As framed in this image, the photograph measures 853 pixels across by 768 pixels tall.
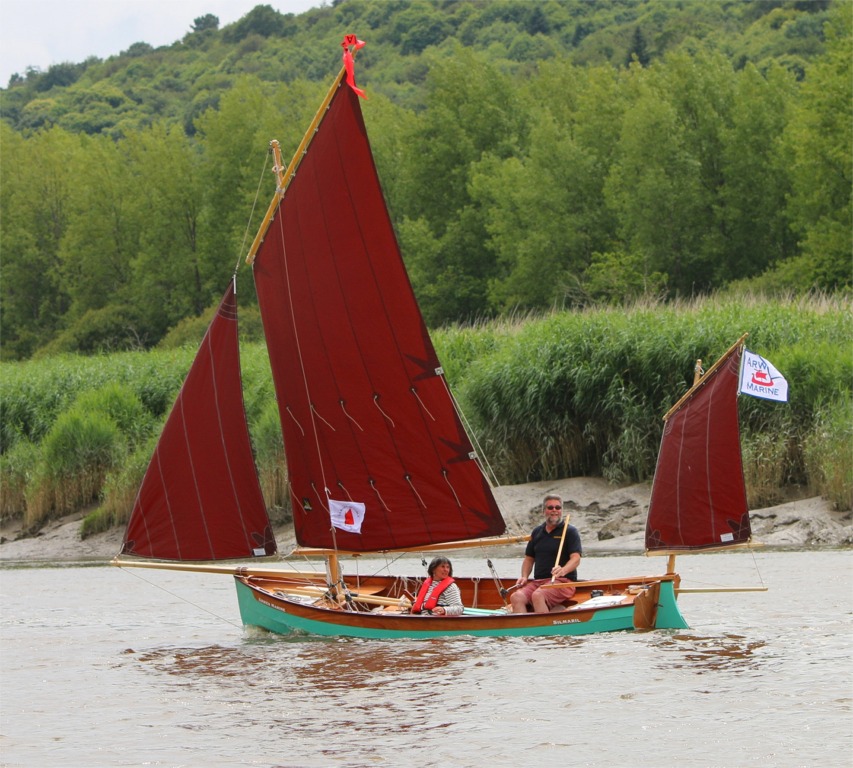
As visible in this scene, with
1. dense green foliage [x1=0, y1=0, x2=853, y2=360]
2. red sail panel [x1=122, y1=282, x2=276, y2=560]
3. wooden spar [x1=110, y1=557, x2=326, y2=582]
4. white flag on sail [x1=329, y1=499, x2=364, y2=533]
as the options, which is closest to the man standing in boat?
white flag on sail [x1=329, y1=499, x2=364, y2=533]

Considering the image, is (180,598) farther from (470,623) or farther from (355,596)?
(470,623)

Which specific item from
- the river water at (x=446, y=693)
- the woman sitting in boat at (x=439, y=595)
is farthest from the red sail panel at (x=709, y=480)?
the woman sitting in boat at (x=439, y=595)

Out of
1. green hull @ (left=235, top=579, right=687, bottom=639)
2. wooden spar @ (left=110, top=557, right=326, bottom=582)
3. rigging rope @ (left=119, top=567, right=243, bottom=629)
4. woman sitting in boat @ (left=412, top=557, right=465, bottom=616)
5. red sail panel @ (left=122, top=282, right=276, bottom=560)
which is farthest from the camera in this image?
rigging rope @ (left=119, top=567, right=243, bottom=629)

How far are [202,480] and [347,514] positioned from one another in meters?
1.88

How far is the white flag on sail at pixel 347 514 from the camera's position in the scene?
55.4ft

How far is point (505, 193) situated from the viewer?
174ft

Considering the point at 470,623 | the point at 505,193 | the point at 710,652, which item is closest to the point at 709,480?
the point at 710,652

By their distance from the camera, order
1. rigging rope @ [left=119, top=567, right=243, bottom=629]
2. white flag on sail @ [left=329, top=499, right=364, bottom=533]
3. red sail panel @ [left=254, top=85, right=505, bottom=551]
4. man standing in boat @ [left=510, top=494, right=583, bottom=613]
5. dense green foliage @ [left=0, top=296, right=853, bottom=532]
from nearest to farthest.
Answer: man standing in boat @ [left=510, top=494, right=583, bottom=613] < red sail panel @ [left=254, top=85, right=505, bottom=551] < white flag on sail @ [left=329, top=499, right=364, bottom=533] < rigging rope @ [left=119, top=567, right=243, bottom=629] < dense green foliage @ [left=0, top=296, right=853, bottom=532]

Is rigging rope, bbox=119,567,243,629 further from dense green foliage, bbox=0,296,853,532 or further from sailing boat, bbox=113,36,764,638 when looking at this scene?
dense green foliage, bbox=0,296,853,532

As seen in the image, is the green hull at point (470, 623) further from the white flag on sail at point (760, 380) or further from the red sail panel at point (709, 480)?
the white flag on sail at point (760, 380)

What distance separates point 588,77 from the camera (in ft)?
202

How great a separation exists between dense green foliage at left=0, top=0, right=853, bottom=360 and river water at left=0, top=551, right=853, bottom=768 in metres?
15.7

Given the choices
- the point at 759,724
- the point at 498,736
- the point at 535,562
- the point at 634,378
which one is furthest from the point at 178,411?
the point at 634,378

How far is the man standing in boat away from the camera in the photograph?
52.2 feet
